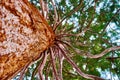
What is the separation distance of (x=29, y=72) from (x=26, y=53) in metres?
2.28


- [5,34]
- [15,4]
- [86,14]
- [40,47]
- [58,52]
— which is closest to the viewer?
[5,34]

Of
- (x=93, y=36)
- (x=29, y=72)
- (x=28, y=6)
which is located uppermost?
(x=28, y=6)

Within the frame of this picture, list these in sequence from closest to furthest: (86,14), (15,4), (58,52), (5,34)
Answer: (5,34) < (15,4) < (58,52) < (86,14)

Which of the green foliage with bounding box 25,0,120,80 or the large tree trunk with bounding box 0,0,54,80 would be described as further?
the green foliage with bounding box 25,0,120,80

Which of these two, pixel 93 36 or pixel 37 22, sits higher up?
pixel 37 22

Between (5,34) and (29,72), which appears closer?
(5,34)

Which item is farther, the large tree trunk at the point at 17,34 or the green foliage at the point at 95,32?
the green foliage at the point at 95,32

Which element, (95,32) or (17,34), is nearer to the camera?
(17,34)

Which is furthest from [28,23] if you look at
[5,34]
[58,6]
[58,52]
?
[58,6]

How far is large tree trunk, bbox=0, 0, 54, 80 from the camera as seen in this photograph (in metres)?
1.42

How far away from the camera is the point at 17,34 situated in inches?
60.2

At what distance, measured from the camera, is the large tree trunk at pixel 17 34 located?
142 centimetres

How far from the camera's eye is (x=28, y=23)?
164 cm

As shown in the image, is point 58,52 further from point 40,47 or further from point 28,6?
point 28,6
